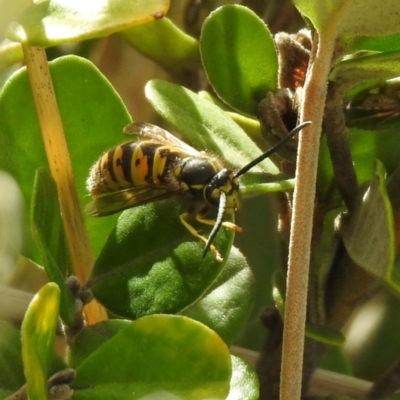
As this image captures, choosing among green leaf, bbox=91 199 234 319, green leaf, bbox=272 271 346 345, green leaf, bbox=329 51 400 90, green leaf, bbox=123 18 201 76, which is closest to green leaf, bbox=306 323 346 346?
green leaf, bbox=272 271 346 345

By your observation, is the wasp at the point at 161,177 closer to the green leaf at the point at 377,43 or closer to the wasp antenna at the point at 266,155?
the wasp antenna at the point at 266,155

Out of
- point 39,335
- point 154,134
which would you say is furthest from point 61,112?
point 39,335

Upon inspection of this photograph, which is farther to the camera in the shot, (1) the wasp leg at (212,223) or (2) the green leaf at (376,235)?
(1) the wasp leg at (212,223)

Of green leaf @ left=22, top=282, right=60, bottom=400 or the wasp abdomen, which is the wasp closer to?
the wasp abdomen

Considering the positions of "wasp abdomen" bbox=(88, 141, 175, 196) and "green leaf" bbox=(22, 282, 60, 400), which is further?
"wasp abdomen" bbox=(88, 141, 175, 196)

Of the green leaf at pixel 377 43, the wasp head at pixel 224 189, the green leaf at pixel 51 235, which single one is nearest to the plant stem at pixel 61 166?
the green leaf at pixel 51 235

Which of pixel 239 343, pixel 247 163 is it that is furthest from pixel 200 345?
pixel 239 343
